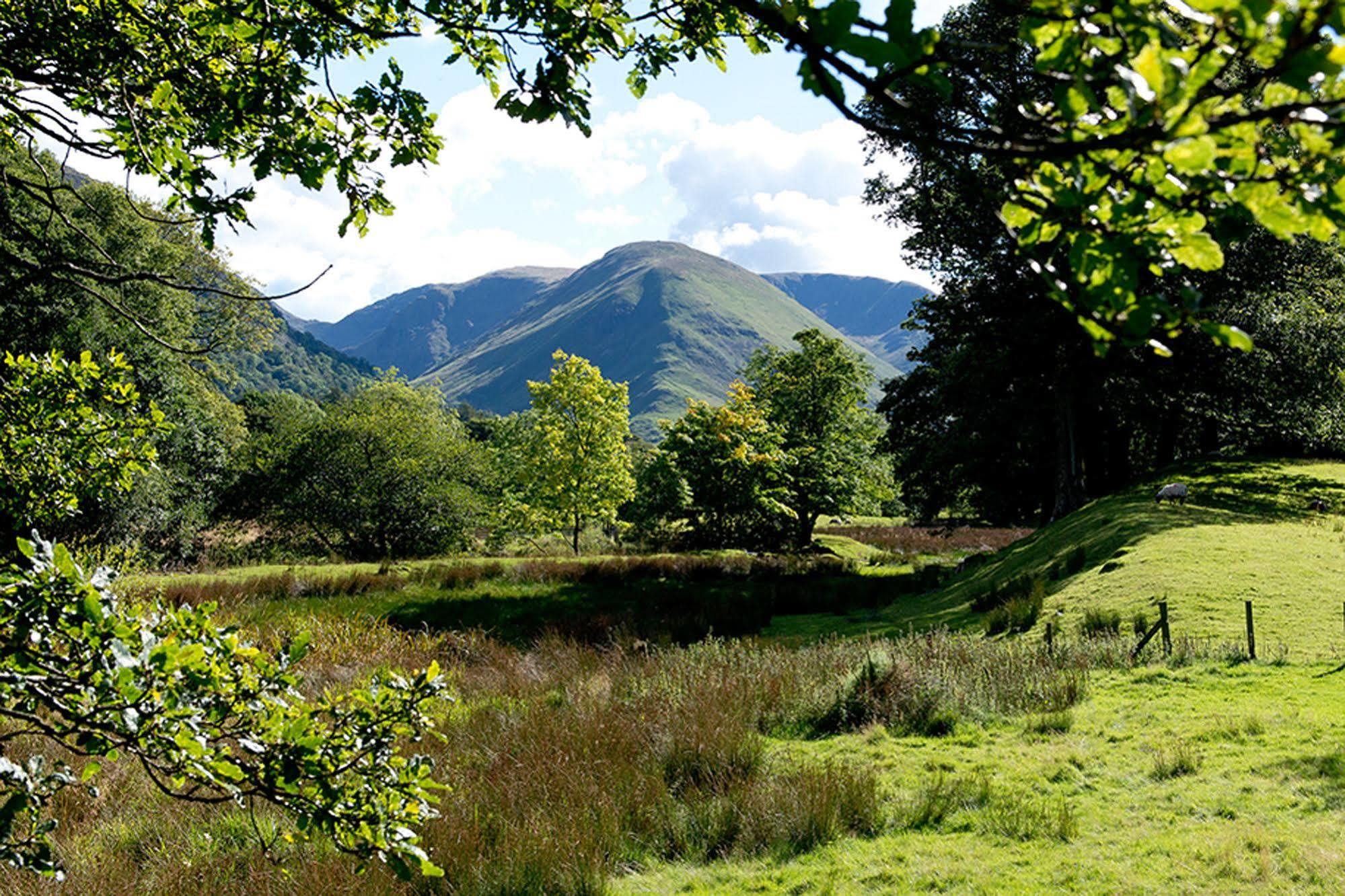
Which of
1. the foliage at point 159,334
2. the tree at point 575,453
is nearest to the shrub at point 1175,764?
the foliage at point 159,334

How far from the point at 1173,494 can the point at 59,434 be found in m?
18.6

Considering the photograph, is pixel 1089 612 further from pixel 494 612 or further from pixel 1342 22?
pixel 494 612

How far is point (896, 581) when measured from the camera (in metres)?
18.9

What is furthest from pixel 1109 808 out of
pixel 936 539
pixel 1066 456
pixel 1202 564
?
pixel 936 539

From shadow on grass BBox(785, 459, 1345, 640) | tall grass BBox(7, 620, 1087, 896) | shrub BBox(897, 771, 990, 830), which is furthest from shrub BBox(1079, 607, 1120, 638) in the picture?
shrub BBox(897, 771, 990, 830)

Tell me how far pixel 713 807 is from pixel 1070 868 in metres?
2.37

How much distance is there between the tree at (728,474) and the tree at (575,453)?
90.8 inches

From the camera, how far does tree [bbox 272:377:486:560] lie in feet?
88.7

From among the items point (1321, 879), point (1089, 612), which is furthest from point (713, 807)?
point (1089, 612)

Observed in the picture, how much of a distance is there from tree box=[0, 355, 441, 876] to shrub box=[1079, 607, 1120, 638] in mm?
9721

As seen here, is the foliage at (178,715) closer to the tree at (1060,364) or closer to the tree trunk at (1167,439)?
the tree at (1060,364)

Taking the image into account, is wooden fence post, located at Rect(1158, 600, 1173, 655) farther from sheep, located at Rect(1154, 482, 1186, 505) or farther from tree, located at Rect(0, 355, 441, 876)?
tree, located at Rect(0, 355, 441, 876)

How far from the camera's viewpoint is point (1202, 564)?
11.5m

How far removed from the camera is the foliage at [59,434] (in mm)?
3908
